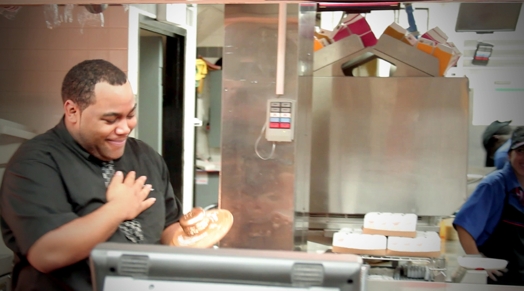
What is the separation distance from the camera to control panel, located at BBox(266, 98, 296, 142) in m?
2.39

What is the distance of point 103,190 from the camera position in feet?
5.54

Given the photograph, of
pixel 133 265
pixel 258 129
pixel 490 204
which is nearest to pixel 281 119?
pixel 258 129

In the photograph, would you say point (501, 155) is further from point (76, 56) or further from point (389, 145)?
point (76, 56)

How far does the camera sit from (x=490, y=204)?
8.38 feet

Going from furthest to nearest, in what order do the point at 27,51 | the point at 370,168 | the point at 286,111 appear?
the point at 370,168, the point at 27,51, the point at 286,111

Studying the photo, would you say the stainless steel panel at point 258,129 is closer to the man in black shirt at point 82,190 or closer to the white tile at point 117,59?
the white tile at point 117,59

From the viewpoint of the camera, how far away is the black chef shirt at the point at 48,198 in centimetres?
148

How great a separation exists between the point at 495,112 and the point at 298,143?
1.52 m

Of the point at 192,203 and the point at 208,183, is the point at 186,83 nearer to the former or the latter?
the point at 192,203

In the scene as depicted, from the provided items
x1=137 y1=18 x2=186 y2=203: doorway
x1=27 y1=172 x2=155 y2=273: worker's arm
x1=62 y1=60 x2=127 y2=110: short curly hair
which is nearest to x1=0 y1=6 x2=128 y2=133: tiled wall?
x1=137 y1=18 x2=186 y2=203: doorway

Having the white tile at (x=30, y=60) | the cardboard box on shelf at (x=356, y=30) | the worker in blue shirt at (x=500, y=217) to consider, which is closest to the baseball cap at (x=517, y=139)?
the worker in blue shirt at (x=500, y=217)

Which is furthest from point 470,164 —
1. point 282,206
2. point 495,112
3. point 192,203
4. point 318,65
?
point 192,203

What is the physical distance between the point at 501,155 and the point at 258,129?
4.05 ft

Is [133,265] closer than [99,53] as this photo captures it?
Yes
